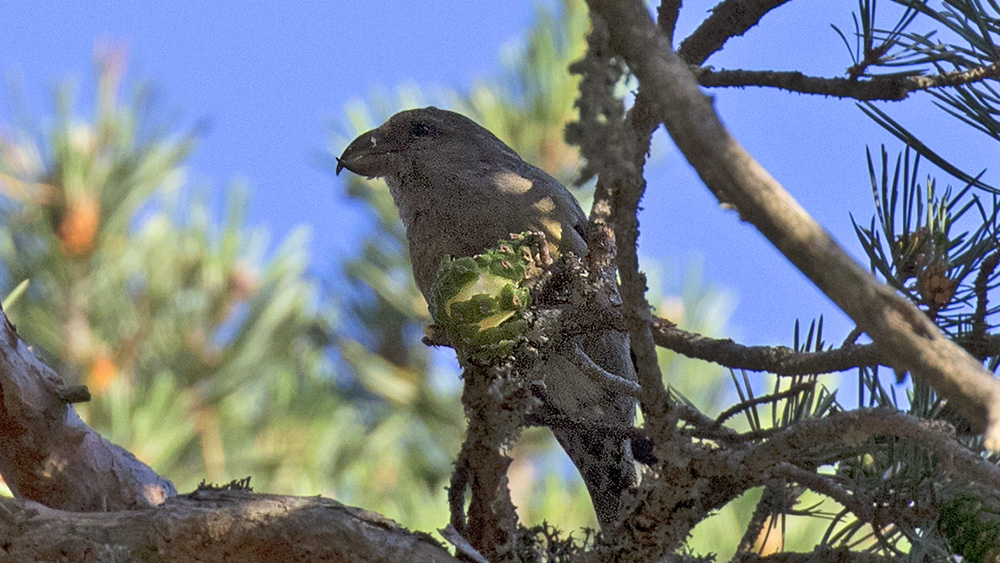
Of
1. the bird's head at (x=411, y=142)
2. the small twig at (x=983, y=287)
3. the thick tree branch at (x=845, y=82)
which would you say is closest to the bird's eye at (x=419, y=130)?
the bird's head at (x=411, y=142)

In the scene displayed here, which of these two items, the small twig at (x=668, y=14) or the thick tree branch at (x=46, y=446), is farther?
the thick tree branch at (x=46, y=446)

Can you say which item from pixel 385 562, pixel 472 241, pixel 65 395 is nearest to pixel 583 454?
pixel 472 241

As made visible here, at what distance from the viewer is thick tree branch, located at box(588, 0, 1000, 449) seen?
0.85 metres

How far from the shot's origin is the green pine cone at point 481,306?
1.57 meters

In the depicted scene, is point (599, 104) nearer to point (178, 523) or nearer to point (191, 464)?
point (178, 523)

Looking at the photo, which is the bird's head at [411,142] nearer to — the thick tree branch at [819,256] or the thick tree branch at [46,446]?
the thick tree branch at [46,446]

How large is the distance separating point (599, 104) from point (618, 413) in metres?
1.98

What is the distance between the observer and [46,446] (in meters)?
2.01

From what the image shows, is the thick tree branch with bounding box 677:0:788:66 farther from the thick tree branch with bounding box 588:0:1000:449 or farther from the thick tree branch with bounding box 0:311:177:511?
the thick tree branch with bounding box 0:311:177:511

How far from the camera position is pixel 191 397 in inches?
236

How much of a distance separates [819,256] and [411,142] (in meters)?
2.44

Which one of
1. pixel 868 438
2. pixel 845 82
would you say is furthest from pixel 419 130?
pixel 868 438

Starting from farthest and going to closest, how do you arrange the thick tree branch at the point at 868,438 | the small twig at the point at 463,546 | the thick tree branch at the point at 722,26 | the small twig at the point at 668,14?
the thick tree branch at the point at 722,26 → the small twig at the point at 463,546 → the small twig at the point at 668,14 → the thick tree branch at the point at 868,438

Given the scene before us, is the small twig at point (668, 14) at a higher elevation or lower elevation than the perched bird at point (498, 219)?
lower
